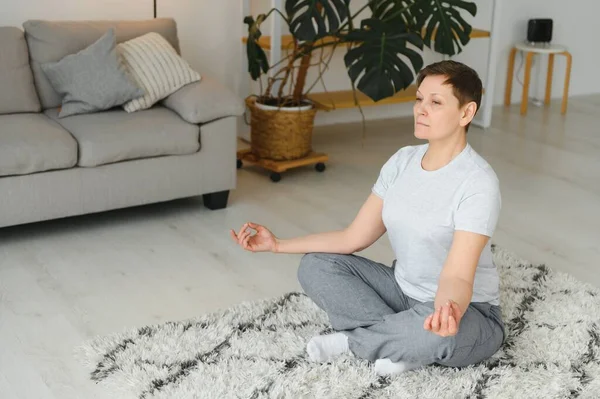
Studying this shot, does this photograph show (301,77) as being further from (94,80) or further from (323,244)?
(323,244)

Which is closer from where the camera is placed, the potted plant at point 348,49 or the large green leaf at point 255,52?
the potted plant at point 348,49

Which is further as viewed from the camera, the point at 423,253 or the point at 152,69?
the point at 152,69

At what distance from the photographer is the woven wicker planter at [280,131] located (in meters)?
4.20

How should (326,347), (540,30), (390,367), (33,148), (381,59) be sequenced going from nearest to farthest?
1. (390,367)
2. (326,347)
3. (33,148)
4. (381,59)
5. (540,30)

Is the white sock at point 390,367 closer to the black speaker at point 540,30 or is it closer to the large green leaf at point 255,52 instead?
the large green leaf at point 255,52

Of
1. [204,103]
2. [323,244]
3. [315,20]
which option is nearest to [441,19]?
[315,20]

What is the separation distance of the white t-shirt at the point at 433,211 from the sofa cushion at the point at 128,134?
1.34 meters

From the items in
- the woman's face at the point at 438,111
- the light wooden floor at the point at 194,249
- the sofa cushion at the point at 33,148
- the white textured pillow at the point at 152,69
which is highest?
the woman's face at the point at 438,111

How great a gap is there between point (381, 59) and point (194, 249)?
1.27 metres

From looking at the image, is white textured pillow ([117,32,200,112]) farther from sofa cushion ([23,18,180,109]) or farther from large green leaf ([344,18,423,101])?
large green leaf ([344,18,423,101])

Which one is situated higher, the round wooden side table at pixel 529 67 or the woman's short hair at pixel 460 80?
the woman's short hair at pixel 460 80

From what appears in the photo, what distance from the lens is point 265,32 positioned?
500 centimetres

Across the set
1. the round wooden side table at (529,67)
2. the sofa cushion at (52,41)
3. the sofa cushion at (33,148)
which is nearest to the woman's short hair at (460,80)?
the sofa cushion at (33,148)

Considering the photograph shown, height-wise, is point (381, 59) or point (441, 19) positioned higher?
point (441, 19)
